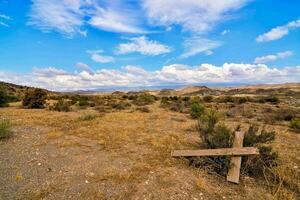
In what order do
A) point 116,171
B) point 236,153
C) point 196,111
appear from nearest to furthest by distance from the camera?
point 236,153
point 116,171
point 196,111

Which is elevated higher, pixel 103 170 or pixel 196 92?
pixel 103 170

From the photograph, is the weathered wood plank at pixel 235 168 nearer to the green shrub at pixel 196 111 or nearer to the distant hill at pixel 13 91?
the green shrub at pixel 196 111

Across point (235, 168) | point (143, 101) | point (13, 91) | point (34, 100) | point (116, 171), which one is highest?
point (13, 91)

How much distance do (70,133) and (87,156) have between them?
3.64 m

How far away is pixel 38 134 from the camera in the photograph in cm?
1088

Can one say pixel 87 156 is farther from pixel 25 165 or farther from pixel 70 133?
pixel 70 133

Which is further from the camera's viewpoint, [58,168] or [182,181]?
[58,168]

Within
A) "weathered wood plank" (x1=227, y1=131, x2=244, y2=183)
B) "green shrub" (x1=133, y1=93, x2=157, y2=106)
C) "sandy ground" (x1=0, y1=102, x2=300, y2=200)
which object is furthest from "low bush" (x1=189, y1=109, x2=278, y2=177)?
"green shrub" (x1=133, y1=93, x2=157, y2=106)

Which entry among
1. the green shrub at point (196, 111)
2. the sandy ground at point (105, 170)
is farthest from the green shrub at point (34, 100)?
the green shrub at point (196, 111)

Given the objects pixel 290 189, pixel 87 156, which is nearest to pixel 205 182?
pixel 290 189

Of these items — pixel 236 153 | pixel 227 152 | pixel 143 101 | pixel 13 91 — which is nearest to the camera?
pixel 236 153

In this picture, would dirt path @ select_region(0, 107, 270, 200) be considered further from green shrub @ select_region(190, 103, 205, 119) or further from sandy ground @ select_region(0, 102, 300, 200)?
green shrub @ select_region(190, 103, 205, 119)

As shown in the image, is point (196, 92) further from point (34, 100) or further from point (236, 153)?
point (236, 153)

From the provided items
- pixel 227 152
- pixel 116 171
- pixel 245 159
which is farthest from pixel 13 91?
pixel 245 159
